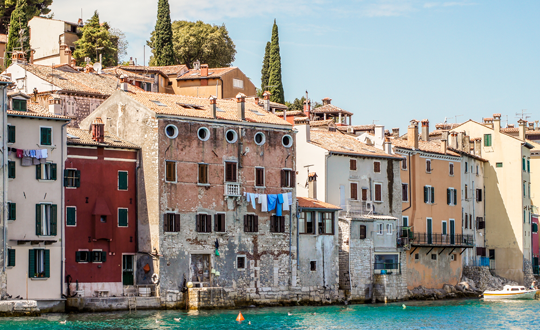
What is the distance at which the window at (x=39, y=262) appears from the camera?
48625 millimetres

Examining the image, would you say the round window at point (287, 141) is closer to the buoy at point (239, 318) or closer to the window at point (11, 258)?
the buoy at point (239, 318)

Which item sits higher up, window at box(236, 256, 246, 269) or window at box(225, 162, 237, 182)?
window at box(225, 162, 237, 182)

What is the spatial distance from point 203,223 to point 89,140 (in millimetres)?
8301

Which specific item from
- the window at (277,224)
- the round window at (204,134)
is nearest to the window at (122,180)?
the round window at (204,134)

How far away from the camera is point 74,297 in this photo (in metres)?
50.2

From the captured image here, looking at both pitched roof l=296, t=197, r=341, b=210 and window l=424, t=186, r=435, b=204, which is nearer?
pitched roof l=296, t=197, r=341, b=210

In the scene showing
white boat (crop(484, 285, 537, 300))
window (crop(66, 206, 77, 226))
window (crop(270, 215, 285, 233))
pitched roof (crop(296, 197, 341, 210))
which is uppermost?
pitched roof (crop(296, 197, 341, 210))

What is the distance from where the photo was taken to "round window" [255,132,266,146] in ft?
192

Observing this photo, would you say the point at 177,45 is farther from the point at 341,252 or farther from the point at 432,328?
the point at 432,328

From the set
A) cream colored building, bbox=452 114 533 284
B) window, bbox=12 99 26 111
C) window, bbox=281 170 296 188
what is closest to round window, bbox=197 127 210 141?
window, bbox=281 170 296 188

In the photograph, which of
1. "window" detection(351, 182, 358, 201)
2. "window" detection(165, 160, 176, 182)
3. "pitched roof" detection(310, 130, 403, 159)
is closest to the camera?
"window" detection(165, 160, 176, 182)

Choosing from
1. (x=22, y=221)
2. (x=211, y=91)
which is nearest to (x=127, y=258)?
(x=22, y=221)

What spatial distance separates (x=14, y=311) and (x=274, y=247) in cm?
1855

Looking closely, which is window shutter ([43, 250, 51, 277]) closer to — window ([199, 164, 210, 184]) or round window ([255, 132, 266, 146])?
window ([199, 164, 210, 184])
